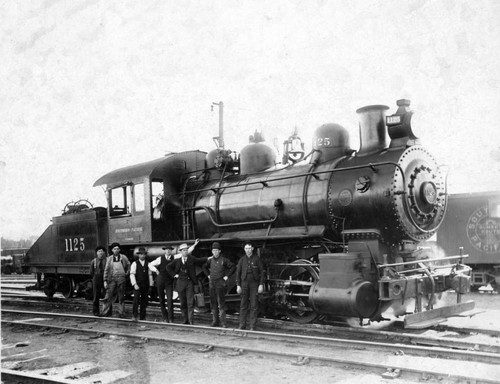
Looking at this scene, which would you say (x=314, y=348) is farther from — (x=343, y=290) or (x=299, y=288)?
(x=299, y=288)

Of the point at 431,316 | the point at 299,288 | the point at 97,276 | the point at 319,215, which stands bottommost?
the point at 431,316

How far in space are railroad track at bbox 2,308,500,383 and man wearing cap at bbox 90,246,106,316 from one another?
31.8 inches

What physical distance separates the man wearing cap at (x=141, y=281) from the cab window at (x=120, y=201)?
2.04 metres

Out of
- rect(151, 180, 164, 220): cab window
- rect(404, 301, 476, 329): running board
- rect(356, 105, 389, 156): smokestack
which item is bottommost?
rect(404, 301, 476, 329): running board

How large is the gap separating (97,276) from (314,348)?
18.7 ft

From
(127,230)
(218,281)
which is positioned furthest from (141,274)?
(127,230)

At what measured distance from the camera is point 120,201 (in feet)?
38.8

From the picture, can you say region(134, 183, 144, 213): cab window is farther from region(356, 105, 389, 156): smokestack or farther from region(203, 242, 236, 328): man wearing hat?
region(356, 105, 389, 156): smokestack

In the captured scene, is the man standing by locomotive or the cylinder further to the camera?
the man standing by locomotive

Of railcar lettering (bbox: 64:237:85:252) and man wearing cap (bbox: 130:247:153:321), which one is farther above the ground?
railcar lettering (bbox: 64:237:85:252)

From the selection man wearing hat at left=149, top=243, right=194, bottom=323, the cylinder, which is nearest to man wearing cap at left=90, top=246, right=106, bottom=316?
man wearing hat at left=149, top=243, right=194, bottom=323

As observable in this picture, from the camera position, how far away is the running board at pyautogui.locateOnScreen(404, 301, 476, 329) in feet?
21.8

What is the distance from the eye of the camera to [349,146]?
8.84m

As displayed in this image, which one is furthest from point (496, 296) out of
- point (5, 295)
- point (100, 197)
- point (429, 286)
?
point (5, 295)
